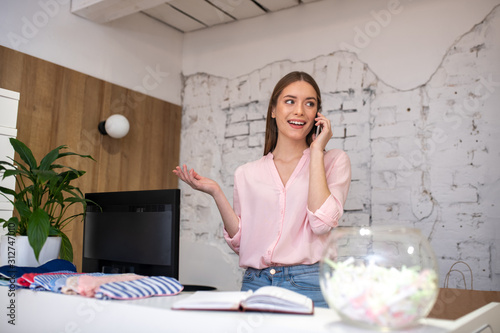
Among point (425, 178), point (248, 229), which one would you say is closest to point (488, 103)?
point (425, 178)

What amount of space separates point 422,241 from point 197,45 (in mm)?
3234

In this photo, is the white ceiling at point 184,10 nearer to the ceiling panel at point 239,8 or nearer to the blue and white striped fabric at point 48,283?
the ceiling panel at point 239,8

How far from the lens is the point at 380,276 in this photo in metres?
0.73

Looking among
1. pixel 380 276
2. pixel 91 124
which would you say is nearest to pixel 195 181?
pixel 380 276

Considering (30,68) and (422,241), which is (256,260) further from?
(30,68)

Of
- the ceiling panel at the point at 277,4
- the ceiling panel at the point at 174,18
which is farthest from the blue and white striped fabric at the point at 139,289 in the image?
the ceiling panel at the point at 174,18

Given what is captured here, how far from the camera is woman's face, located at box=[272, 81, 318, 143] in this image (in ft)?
6.00

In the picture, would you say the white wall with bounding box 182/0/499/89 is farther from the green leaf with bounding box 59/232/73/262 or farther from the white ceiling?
the green leaf with bounding box 59/232/73/262

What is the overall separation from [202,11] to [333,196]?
7.60 ft

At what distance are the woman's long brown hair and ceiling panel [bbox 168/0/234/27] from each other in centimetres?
164

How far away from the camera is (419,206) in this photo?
2.65 metres

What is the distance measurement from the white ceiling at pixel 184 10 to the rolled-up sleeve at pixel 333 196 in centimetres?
171

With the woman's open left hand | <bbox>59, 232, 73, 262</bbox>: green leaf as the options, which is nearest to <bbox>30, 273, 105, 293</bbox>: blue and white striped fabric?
<bbox>59, 232, 73, 262</bbox>: green leaf

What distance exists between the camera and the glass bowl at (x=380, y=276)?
715 millimetres
